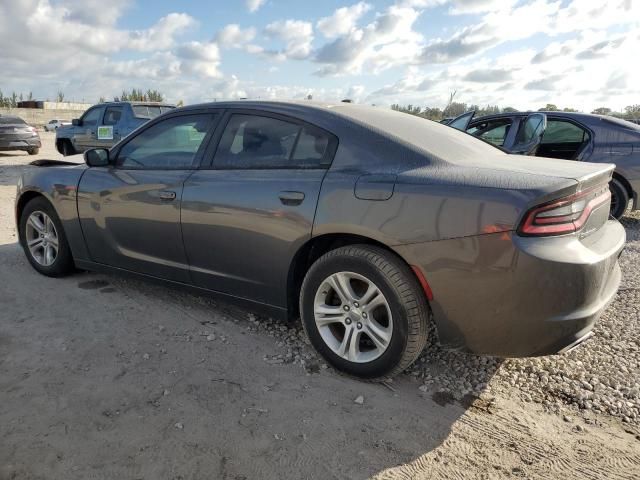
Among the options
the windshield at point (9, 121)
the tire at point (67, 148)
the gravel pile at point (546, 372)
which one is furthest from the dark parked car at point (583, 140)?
the windshield at point (9, 121)

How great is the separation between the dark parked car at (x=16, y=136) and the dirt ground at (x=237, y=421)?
13.2 meters

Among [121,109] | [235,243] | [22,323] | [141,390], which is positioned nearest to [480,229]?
[235,243]

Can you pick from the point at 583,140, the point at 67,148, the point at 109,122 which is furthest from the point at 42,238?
the point at 67,148

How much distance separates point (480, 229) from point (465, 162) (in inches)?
21.2

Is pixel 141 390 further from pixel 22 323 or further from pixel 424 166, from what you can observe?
pixel 424 166

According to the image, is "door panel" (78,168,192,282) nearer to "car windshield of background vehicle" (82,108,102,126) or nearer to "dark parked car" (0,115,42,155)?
"car windshield of background vehicle" (82,108,102,126)

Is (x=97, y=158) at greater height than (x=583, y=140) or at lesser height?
lesser

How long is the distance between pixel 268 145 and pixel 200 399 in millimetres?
1562

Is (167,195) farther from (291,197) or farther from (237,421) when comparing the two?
(237,421)

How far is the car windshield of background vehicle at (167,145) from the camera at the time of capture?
11.2 ft

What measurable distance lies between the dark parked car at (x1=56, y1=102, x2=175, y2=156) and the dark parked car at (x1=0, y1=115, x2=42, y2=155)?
8.39 feet

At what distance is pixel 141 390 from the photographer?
8.57ft

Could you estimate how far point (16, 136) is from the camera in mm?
14195

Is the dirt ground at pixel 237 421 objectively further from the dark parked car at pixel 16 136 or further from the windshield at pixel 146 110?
the dark parked car at pixel 16 136
